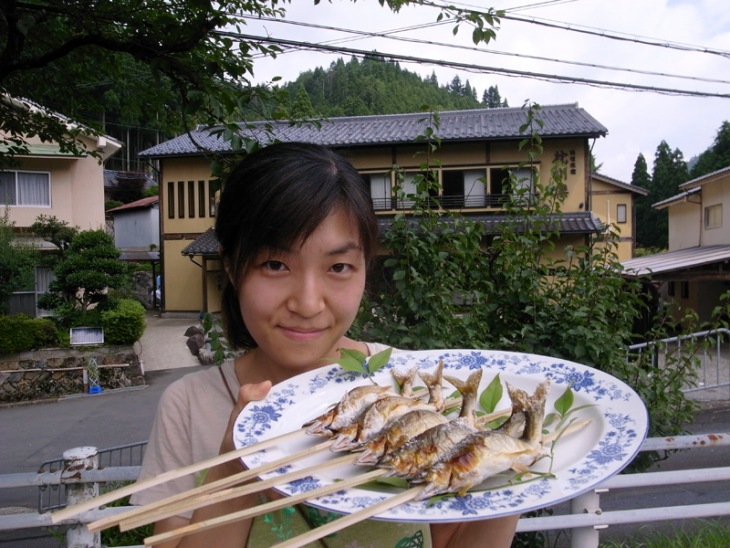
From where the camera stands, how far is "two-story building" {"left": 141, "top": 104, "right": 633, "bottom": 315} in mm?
19109

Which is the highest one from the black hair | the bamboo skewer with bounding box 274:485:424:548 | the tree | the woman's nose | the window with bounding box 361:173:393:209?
the window with bounding box 361:173:393:209

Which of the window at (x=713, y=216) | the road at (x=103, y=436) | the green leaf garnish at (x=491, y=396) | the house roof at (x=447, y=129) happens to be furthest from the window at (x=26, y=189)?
the window at (x=713, y=216)

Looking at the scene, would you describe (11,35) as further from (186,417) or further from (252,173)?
(186,417)

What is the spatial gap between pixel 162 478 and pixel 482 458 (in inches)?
23.7

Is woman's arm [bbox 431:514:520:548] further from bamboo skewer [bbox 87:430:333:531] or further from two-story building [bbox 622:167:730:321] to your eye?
two-story building [bbox 622:167:730:321]

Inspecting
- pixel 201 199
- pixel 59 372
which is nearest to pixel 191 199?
pixel 201 199

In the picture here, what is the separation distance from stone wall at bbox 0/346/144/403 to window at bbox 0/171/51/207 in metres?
7.77

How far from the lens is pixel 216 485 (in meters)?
1.00

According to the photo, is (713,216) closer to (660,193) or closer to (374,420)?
(660,193)

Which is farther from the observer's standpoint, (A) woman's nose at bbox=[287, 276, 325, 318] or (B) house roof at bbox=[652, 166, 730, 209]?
(B) house roof at bbox=[652, 166, 730, 209]

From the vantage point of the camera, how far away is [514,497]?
0.99 m

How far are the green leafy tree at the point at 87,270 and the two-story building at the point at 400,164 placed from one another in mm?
4884

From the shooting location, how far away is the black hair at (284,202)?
1339 millimetres

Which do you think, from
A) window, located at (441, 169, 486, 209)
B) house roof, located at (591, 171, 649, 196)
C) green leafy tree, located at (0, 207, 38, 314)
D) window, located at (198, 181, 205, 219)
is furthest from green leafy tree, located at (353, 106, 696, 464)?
house roof, located at (591, 171, 649, 196)
